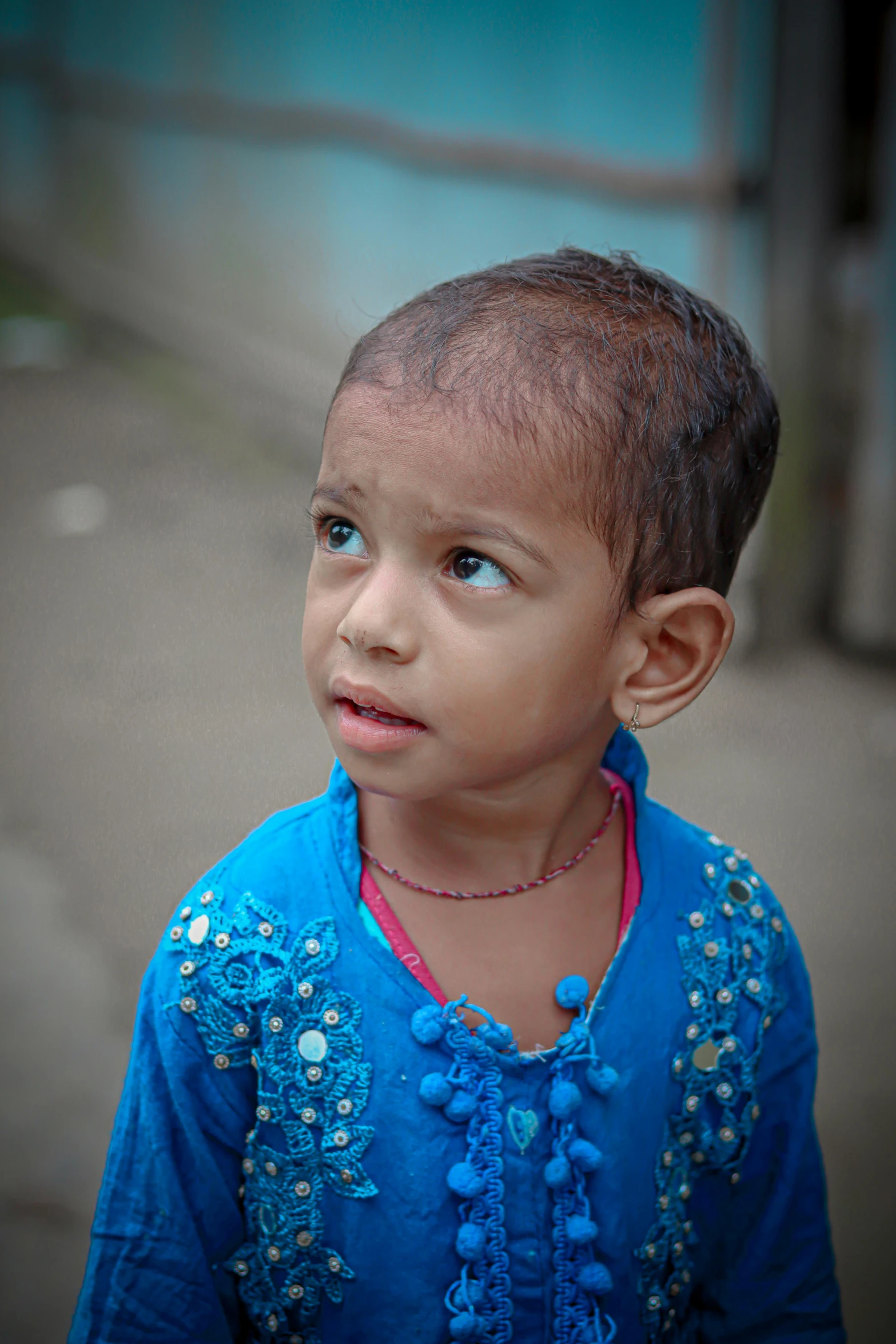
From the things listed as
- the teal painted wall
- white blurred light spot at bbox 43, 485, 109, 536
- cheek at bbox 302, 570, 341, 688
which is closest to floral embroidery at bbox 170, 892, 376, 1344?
cheek at bbox 302, 570, 341, 688

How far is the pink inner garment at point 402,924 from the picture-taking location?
114 cm

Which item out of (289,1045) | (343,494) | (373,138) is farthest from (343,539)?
(373,138)

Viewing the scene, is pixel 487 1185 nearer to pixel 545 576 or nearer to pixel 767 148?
pixel 545 576

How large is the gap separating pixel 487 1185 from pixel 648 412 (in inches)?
26.4

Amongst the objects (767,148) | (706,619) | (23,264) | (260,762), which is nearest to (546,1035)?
(706,619)

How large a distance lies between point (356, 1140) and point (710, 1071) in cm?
35

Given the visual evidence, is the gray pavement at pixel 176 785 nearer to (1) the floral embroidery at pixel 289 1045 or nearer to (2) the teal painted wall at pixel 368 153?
(2) the teal painted wall at pixel 368 153

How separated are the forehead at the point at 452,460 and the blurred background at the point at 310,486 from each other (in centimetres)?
81

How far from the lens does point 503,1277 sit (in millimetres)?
1114

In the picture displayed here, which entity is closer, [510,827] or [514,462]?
[514,462]

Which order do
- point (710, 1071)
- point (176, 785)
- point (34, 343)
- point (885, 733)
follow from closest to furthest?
point (710, 1071), point (176, 785), point (885, 733), point (34, 343)

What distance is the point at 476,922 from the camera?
1.18m

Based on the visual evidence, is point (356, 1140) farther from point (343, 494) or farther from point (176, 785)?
point (176, 785)

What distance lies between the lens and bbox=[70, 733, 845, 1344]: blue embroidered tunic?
111 centimetres
